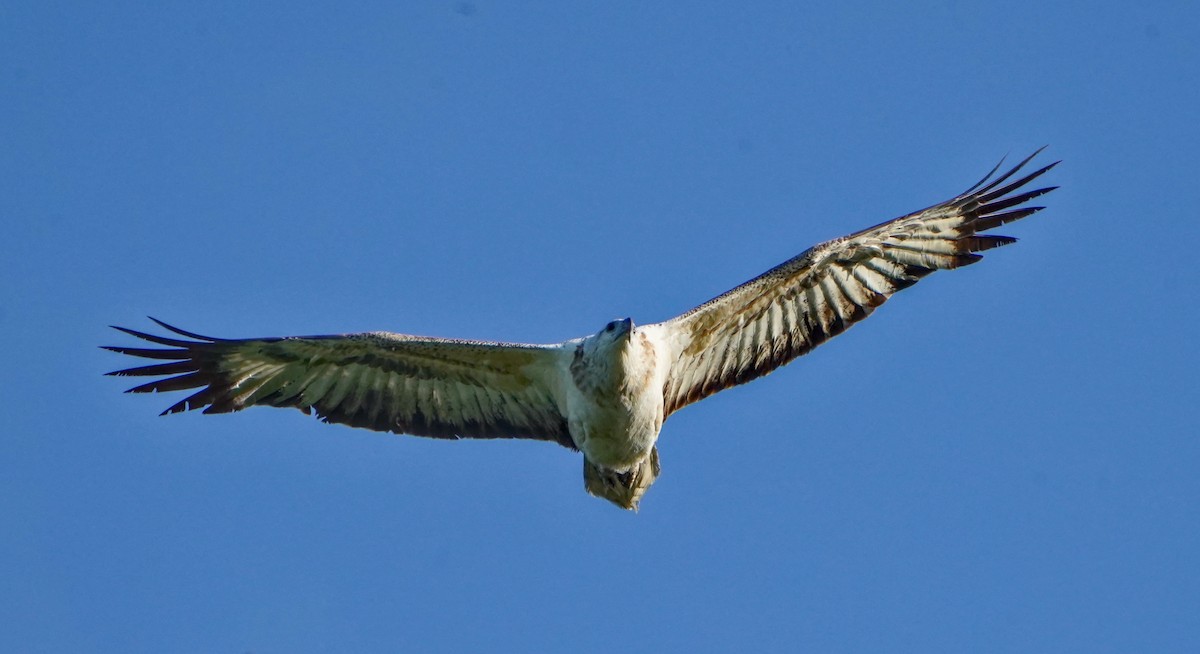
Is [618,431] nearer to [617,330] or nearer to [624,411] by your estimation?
[624,411]

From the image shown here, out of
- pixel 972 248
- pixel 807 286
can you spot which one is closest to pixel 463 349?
pixel 807 286

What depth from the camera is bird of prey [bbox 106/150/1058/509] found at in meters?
11.3

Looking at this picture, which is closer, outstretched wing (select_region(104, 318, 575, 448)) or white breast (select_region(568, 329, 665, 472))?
white breast (select_region(568, 329, 665, 472))

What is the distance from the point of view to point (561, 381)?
36.6ft

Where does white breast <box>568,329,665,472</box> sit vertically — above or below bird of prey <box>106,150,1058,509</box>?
below

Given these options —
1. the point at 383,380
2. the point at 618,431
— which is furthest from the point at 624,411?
the point at 383,380

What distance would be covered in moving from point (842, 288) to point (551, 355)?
2.38 meters

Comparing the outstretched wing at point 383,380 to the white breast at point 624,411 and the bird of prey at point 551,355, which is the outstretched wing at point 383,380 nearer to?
the bird of prey at point 551,355

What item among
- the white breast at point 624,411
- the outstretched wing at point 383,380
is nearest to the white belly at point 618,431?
the white breast at point 624,411

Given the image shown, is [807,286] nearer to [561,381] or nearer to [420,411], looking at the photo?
[561,381]

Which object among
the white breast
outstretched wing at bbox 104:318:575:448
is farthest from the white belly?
outstretched wing at bbox 104:318:575:448

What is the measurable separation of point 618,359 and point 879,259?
2.61 m

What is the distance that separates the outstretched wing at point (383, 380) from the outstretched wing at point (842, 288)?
117 centimetres

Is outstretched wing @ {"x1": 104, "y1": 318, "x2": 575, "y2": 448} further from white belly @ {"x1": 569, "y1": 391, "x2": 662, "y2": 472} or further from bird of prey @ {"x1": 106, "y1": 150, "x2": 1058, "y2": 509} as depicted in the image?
white belly @ {"x1": 569, "y1": 391, "x2": 662, "y2": 472}
